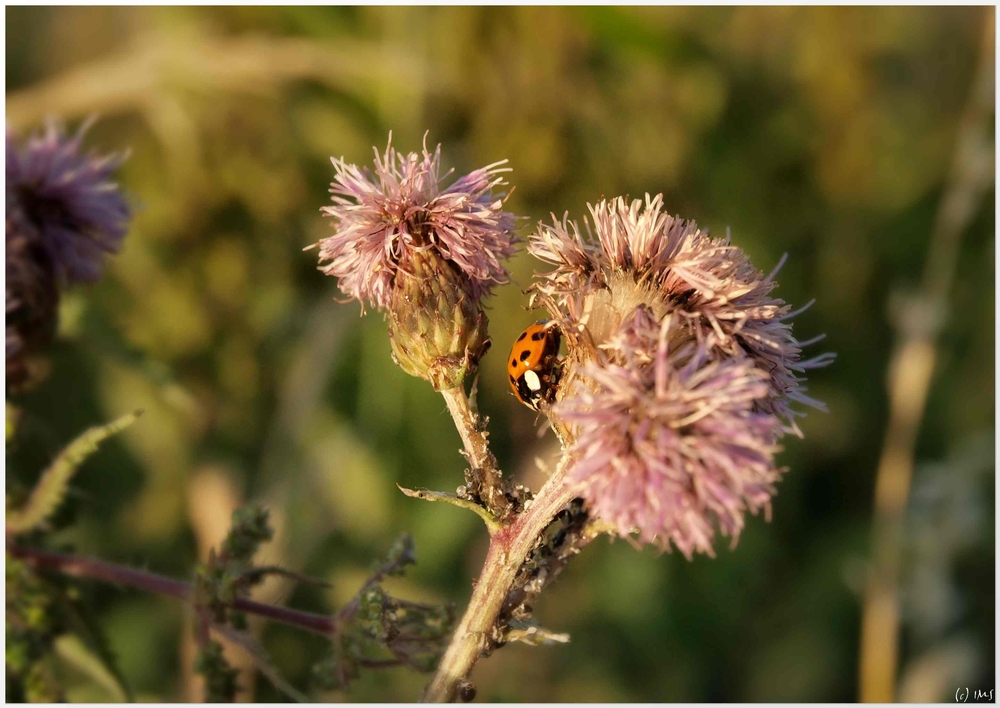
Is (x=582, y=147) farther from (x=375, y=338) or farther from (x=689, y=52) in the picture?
(x=375, y=338)

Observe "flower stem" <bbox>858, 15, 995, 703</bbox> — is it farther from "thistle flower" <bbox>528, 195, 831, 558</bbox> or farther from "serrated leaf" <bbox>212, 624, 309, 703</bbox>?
"serrated leaf" <bbox>212, 624, 309, 703</bbox>

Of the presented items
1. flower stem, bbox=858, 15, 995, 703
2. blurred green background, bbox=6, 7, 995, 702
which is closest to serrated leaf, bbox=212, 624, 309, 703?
blurred green background, bbox=6, 7, 995, 702

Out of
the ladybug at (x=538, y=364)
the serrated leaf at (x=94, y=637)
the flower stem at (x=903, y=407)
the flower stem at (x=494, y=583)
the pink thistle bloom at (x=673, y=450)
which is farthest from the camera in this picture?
the flower stem at (x=903, y=407)

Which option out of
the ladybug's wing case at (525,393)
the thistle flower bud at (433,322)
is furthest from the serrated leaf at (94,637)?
the ladybug's wing case at (525,393)

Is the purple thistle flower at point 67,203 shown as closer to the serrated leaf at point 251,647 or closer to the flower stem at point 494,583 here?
the serrated leaf at point 251,647

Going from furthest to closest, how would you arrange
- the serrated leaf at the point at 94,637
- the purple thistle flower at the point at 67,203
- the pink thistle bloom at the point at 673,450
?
the purple thistle flower at the point at 67,203 < the serrated leaf at the point at 94,637 < the pink thistle bloom at the point at 673,450

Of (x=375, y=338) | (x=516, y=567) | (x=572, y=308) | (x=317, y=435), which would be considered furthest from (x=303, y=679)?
(x=572, y=308)

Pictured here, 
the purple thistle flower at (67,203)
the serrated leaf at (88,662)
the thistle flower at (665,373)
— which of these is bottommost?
the serrated leaf at (88,662)

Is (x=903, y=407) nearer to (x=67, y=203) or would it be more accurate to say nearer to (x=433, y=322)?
(x=433, y=322)
